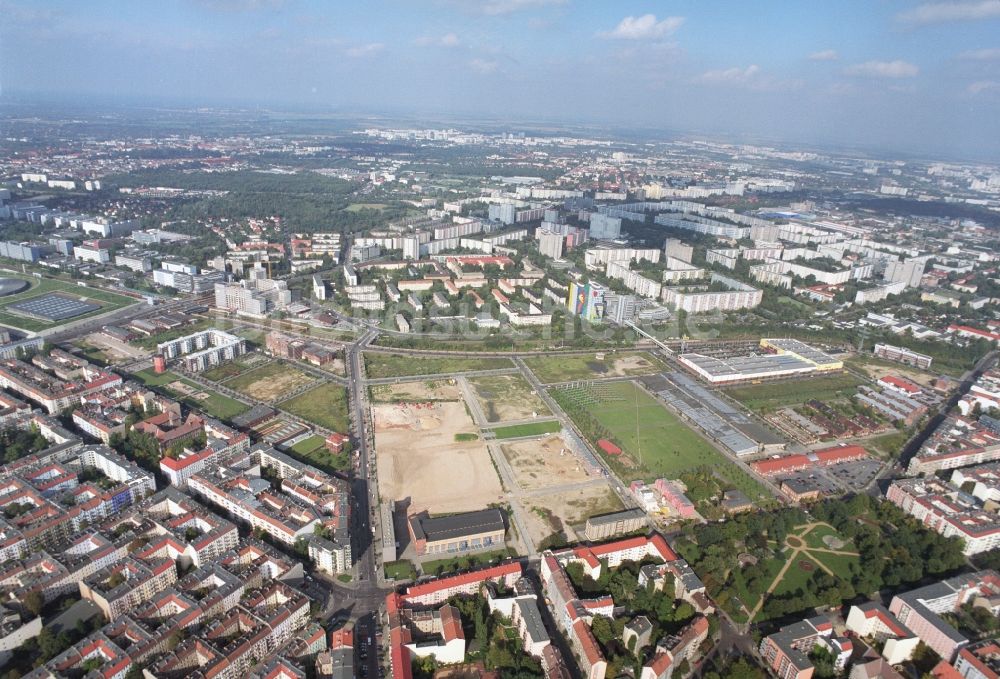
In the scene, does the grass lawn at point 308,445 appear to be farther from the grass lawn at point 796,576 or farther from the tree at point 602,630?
the grass lawn at point 796,576

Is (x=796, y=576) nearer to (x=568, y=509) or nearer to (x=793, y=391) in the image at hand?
(x=568, y=509)

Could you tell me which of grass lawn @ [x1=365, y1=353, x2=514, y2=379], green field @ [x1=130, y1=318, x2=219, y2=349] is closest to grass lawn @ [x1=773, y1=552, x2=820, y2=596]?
grass lawn @ [x1=365, y1=353, x2=514, y2=379]

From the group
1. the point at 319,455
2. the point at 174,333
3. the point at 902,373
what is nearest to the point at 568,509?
the point at 319,455

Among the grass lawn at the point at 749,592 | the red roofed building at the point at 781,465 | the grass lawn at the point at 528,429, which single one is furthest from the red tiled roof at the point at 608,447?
the grass lawn at the point at 749,592

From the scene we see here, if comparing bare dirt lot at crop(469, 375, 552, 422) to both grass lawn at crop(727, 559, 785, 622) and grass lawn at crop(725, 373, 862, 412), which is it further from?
grass lawn at crop(727, 559, 785, 622)

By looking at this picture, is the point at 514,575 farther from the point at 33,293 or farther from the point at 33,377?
the point at 33,293

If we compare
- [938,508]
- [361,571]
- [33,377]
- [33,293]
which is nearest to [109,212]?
[33,293]
